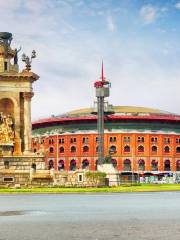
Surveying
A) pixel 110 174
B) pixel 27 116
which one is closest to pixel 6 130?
pixel 27 116

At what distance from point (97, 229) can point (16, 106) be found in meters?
84.1

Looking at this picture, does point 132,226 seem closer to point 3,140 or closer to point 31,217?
point 31,217

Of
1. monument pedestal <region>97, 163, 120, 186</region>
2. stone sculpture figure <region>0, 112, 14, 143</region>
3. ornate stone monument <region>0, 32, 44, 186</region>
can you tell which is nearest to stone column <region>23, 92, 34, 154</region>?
ornate stone monument <region>0, 32, 44, 186</region>

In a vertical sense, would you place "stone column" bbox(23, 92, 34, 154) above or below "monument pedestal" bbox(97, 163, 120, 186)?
above

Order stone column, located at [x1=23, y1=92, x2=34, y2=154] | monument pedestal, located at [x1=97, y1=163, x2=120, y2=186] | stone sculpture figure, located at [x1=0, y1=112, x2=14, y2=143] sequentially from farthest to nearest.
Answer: monument pedestal, located at [x1=97, y1=163, x2=120, y2=186], stone column, located at [x1=23, y1=92, x2=34, y2=154], stone sculpture figure, located at [x1=0, y1=112, x2=14, y2=143]

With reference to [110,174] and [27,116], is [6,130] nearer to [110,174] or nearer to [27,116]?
[27,116]

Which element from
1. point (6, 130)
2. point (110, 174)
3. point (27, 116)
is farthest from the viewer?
point (110, 174)

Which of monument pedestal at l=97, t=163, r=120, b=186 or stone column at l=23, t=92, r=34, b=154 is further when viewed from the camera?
monument pedestal at l=97, t=163, r=120, b=186

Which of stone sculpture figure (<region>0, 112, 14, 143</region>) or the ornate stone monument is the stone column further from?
stone sculpture figure (<region>0, 112, 14, 143</region>)

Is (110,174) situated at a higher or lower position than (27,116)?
lower

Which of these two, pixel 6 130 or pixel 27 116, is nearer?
pixel 6 130

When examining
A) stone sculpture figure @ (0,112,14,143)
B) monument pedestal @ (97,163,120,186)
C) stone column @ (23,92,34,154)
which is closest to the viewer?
stone sculpture figure @ (0,112,14,143)

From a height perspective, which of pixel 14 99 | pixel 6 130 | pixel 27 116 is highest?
pixel 14 99

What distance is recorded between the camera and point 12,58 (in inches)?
4781
